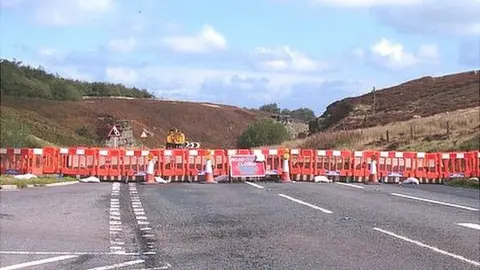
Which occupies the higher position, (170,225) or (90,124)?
(90,124)

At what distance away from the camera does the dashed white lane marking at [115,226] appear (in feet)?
36.0

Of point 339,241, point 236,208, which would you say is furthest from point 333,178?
point 339,241

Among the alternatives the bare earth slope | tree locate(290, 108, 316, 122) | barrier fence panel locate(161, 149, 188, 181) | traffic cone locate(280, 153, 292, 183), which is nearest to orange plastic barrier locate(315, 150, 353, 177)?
traffic cone locate(280, 153, 292, 183)

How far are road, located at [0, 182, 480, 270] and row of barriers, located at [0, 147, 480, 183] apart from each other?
7.89 meters

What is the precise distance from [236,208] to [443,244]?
6.14 metres

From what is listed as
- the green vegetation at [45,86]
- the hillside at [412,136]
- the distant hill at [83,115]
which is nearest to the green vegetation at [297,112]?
the green vegetation at [45,86]

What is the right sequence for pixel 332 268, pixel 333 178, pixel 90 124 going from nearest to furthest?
pixel 332 268
pixel 333 178
pixel 90 124

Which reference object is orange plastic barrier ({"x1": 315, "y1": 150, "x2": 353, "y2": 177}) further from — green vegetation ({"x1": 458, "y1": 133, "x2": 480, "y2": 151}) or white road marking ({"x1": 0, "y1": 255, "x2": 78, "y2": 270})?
white road marking ({"x1": 0, "y1": 255, "x2": 78, "y2": 270})

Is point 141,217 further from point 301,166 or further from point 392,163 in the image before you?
point 392,163

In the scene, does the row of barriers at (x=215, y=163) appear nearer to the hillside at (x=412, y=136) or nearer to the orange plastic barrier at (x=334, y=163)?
the orange plastic barrier at (x=334, y=163)

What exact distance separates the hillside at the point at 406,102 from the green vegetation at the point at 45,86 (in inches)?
941

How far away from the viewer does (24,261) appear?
9703 mm

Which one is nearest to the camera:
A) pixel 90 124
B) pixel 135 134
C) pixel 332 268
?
pixel 332 268

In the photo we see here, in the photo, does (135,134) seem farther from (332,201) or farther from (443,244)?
(443,244)
